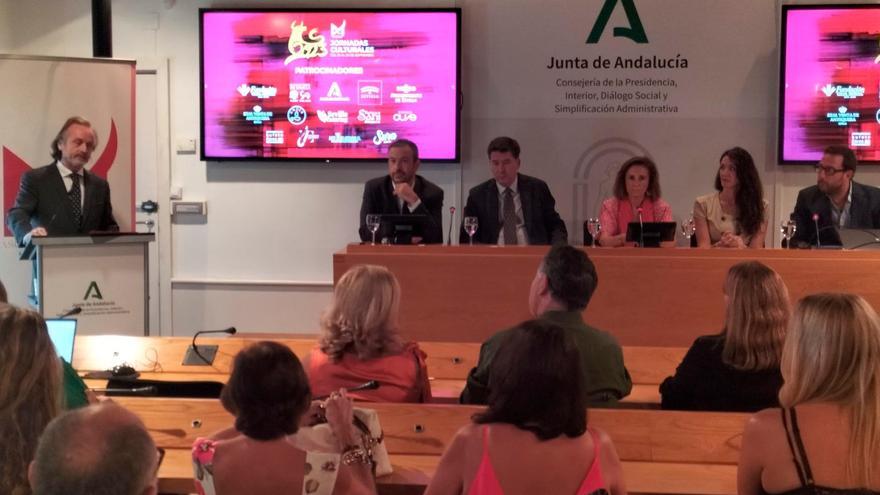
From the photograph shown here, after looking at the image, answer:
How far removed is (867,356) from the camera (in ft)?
Result: 7.78

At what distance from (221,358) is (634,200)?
302 centimetres

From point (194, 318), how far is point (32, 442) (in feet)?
19.8

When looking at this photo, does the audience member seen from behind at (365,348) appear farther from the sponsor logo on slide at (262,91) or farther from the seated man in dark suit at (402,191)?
the sponsor logo on slide at (262,91)

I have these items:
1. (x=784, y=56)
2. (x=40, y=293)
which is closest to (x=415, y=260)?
(x=40, y=293)

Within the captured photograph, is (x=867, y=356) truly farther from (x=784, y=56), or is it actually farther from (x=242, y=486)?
(x=784, y=56)

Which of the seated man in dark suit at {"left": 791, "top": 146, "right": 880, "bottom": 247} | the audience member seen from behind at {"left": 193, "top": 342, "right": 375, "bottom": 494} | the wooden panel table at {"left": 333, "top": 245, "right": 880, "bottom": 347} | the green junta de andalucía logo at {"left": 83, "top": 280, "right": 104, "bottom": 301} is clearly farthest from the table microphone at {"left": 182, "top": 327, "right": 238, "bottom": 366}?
the seated man in dark suit at {"left": 791, "top": 146, "right": 880, "bottom": 247}

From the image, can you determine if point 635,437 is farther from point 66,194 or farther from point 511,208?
point 66,194

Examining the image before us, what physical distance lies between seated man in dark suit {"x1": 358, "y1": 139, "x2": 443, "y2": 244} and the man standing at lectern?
1.86m

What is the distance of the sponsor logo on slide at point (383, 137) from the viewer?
779cm

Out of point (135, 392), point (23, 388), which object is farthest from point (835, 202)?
point (23, 388)

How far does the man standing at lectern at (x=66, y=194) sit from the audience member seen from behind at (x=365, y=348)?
421 centimetres

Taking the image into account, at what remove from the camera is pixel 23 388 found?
2348 mm

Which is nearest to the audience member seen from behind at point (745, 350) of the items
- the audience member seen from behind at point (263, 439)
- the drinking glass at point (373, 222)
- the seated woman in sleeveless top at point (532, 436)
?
the seated woman in sleeveless top at point (532, 436)

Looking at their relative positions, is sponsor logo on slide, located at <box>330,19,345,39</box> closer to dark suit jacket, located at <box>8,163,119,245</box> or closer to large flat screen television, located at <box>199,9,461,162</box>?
large flat screen television, located at <box>199,9,461,162</box>
